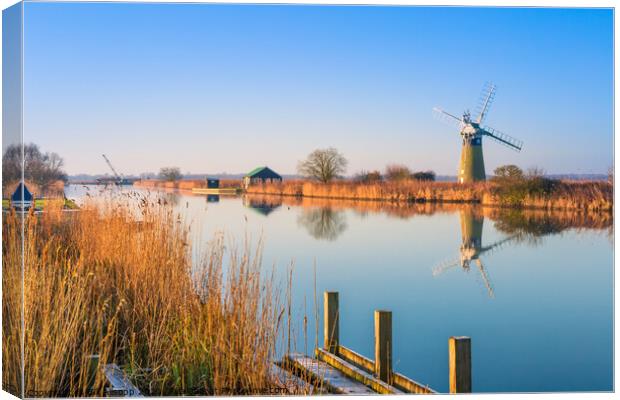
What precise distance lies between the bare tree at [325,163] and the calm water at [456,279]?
54 cm

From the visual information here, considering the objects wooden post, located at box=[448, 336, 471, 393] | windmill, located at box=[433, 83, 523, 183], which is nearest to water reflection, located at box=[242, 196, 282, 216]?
windmill, located at box=[433, 83, 523, 183]

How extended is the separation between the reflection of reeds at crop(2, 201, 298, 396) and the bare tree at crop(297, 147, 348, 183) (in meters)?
1.13

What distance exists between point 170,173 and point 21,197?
1.75 meters

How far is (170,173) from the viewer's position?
20.8 feet

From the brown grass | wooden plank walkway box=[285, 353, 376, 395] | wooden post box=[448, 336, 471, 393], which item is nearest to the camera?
wooden post box=[448, 336, 471, 393]

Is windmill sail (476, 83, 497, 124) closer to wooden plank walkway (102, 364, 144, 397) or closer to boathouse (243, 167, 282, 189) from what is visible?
boathouse (243, 167, 282, 189)

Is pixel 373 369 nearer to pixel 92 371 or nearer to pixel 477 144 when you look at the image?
pixel 92 371

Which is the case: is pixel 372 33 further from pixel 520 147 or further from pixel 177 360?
pixel 177 360

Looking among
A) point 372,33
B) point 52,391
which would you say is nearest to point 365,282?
point 372,33

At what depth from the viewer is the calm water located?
6.07m

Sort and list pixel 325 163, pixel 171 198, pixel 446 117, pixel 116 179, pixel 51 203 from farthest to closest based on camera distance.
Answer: pixel 446 117 → pixel 325 163 → pixel 171 198 → pixel 116 179 → pixel 51 203

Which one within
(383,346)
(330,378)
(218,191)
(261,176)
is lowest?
(330,378)

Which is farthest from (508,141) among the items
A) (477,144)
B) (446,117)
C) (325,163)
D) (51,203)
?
(51,203)

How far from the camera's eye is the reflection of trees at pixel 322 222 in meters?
7.28
